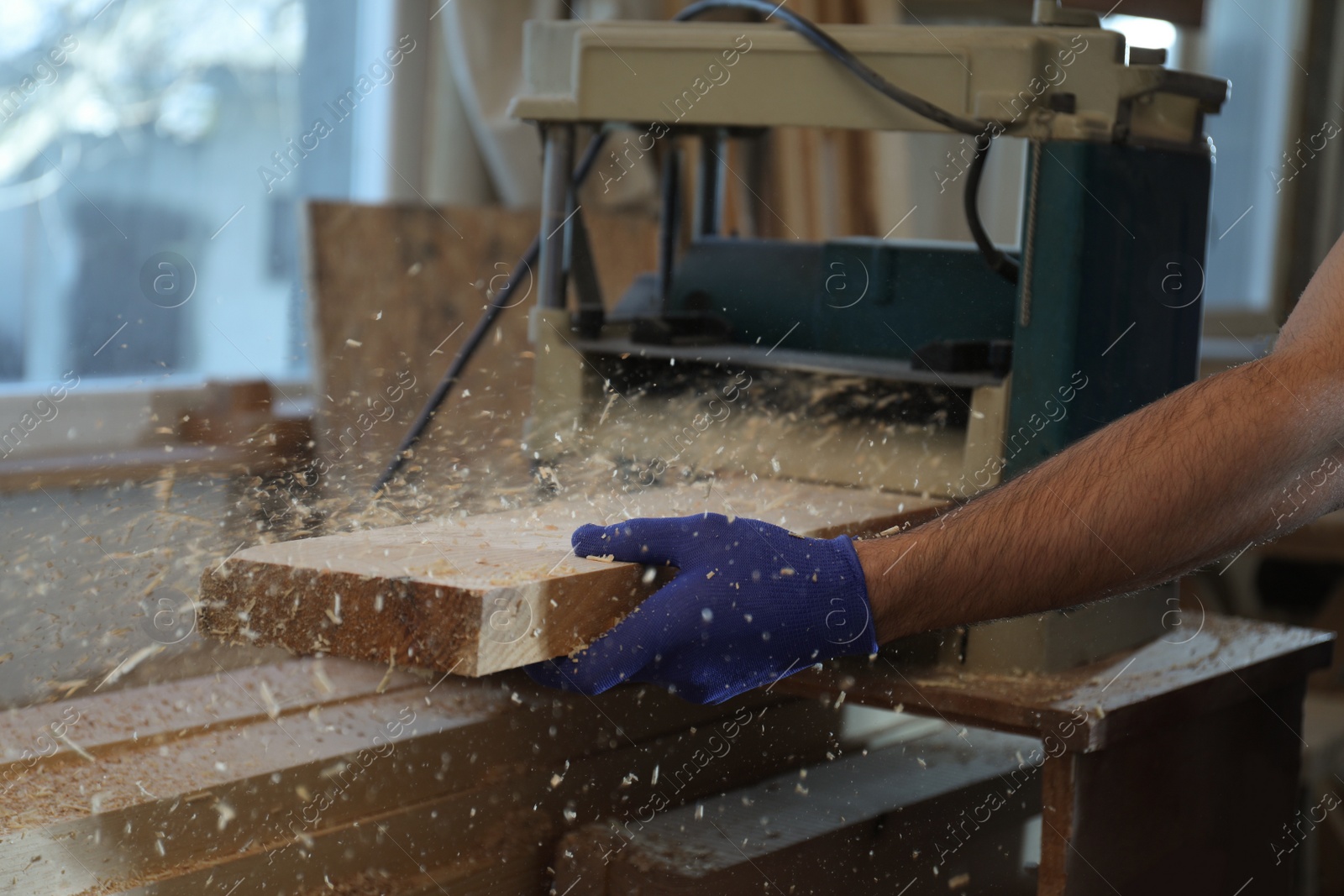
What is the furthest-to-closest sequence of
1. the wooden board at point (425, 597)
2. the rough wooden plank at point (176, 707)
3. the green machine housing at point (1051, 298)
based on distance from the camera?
1. the green machine housing at point (1051, 298)
2. the rough wooden plank at point (176, 707)
3. the wooden board at point (425, 597)

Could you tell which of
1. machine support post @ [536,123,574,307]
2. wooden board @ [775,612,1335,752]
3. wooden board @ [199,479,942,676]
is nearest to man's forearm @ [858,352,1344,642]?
wooden board @ [775,612,1335,752]

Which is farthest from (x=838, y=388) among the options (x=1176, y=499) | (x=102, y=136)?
(x=102, y=136)

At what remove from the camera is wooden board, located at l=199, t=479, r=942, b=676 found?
90 cm

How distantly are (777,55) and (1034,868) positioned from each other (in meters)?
0.92

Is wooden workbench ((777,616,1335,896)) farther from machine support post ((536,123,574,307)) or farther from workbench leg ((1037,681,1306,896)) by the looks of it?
machine support post ((536,123,574,307))

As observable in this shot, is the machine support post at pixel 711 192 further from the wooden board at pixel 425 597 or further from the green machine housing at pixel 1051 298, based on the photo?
the wooden board at pixel 425 597

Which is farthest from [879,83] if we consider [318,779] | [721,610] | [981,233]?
[318,779]

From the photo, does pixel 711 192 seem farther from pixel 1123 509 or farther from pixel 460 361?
pixel 1123 509

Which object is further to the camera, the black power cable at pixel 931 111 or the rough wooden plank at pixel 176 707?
the black power cable at pixel 931 111

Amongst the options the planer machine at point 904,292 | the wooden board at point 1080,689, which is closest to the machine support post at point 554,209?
the planer machine at point 904,292

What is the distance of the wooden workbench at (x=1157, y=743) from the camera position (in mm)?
1103

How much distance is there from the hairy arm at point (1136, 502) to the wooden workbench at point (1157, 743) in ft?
0.40

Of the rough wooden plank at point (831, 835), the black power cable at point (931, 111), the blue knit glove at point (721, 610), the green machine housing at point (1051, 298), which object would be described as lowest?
the rough wooden plank at point (831, 835)

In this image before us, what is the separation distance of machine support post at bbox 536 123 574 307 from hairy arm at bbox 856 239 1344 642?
59cm
